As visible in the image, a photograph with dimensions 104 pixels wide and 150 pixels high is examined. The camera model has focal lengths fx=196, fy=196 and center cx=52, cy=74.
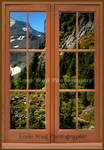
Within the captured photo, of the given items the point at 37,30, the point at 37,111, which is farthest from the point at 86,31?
the point at 37,111

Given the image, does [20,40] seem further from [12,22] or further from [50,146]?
[50,146]

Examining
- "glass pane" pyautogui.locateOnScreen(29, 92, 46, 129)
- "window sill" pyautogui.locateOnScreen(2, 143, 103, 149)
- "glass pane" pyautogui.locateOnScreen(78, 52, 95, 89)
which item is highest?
"glass pane" pyautogui.locateOnScreen(78, 52, 95, 89)

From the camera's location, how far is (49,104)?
2.84m

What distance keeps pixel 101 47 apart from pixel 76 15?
0.60 m

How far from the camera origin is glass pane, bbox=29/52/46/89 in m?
2.87

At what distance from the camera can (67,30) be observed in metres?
2.89

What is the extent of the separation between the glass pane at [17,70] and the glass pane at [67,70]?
55 cm

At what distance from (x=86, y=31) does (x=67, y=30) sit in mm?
283

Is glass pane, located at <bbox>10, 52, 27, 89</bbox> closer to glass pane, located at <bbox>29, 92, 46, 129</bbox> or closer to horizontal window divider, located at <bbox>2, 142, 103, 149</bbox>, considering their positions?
glass pane, located at <bbox>29, 92, 46, 129</bbox>

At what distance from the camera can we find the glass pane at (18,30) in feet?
9.49

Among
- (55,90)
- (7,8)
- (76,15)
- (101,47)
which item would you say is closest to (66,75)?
(55,90)

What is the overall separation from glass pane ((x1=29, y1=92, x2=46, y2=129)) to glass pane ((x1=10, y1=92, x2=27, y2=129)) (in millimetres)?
92

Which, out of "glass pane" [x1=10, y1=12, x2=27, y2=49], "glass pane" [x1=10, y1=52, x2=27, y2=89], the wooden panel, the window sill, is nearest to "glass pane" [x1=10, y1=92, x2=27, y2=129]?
"glass pane" [x1=10, y1=52, x2=27, y2=89]

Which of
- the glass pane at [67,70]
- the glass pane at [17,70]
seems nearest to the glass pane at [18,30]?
the glass pane at [17,70]
